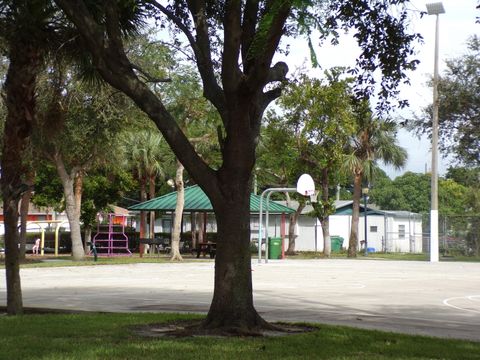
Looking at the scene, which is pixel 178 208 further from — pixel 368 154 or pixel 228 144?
pixel 228 144

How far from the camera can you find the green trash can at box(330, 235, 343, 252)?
186ft

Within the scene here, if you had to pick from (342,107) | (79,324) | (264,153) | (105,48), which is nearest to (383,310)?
(79,324)

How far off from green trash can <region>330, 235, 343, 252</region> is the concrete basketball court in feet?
95.7

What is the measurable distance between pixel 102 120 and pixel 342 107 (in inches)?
660

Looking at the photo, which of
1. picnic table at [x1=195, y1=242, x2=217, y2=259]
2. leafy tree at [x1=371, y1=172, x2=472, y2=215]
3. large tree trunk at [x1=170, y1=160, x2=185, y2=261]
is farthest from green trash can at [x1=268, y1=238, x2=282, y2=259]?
leafy tree at [x1=371, y1=172, x2=472, y2=215]

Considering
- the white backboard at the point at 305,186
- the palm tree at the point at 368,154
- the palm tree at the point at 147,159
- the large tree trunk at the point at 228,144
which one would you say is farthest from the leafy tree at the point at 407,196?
the large tree trunk at the point at 228,144

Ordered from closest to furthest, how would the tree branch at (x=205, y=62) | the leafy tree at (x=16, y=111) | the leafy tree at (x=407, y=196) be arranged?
the tree branch at (x=205, y=62), the leafy tree at (x=16, y=111), the leafy tree at (x=407, y=196)

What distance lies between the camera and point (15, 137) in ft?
39.7

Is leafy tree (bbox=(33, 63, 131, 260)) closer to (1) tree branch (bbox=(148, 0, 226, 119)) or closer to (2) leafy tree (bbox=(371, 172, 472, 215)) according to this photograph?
(1) tree branch (bbox=(148, 0, 226, 119))

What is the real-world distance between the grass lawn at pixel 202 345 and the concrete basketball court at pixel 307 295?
1772 millimetres

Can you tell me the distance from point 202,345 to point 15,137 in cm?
544

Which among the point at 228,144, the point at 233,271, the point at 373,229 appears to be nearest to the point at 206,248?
the point at 373,229

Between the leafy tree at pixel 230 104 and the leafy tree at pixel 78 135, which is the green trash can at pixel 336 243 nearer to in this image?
the leafy tree at pixel 78 135

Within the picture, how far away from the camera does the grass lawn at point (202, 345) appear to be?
7.98m
